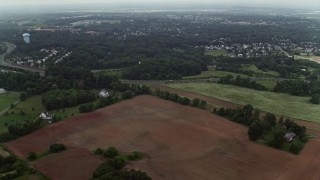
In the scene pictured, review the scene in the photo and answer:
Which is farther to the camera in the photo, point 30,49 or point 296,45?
point 296,45

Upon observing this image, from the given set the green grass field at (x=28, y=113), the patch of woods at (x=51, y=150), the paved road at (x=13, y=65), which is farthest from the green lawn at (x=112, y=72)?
the patch of woods at (x=51, y=150)

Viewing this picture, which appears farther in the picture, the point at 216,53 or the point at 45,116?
the point at 216,53

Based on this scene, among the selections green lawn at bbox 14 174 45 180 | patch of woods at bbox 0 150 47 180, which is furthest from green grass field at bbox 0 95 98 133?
green lawn at bbox 14 174 45 180

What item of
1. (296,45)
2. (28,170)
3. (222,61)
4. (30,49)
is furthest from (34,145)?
(296,45)

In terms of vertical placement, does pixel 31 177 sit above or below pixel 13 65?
above

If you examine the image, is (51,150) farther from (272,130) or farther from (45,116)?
(272,130)

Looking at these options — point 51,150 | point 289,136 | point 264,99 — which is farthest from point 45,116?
point 264,99

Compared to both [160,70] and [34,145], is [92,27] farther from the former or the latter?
[34,145]
